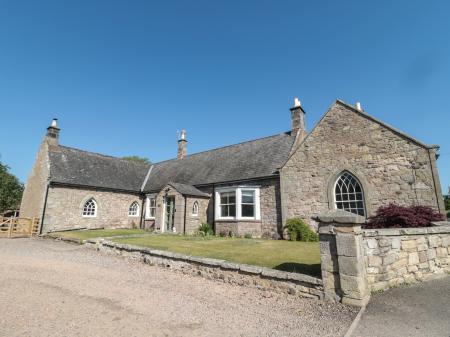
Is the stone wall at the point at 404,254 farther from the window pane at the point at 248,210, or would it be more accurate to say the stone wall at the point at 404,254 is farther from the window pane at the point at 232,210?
the window pane at the point at 232,210

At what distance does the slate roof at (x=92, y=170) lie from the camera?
19.9 meters

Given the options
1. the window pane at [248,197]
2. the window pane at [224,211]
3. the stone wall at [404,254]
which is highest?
the window pane at [248,197]

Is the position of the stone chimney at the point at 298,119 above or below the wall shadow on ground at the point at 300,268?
above

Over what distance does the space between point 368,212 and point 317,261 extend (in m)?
5.51

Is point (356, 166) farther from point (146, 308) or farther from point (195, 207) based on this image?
point (146, 308)

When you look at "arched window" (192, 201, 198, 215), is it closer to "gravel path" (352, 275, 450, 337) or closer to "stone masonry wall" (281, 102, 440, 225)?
"stone masonry wall" (281, 102, 440, 225)

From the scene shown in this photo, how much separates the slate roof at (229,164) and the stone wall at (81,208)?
270 centimetres

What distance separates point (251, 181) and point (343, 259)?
1160 cm

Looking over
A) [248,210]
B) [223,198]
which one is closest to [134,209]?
[223,198]

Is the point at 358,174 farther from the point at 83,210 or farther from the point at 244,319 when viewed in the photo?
the point at 83,210

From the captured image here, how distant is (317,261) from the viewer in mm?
7910

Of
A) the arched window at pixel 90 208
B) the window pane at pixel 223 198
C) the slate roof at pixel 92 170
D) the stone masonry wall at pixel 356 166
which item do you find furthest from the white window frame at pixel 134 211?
the stone masonry wall at pixel 356 166

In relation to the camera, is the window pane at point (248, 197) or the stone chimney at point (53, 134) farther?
the stone chimney at point (53, 134)

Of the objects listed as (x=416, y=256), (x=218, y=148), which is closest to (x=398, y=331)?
(x=416, y=256)
